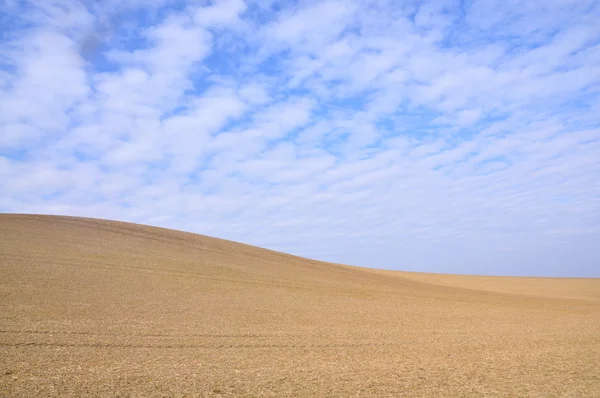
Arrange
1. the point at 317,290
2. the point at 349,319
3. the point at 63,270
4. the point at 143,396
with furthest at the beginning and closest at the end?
the point at 317,290 → the point at 63,270 → the point at 349,319 → the point at 143,396

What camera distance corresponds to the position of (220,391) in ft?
27.9

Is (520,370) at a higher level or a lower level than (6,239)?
lower

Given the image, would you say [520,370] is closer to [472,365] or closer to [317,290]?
[472,365]

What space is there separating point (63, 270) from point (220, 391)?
16054 millimetres

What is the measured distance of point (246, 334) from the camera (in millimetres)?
14539

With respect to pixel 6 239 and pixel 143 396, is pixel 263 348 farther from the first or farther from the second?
pixel 6 239

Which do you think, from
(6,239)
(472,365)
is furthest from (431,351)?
(6,239)

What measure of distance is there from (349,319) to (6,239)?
783 inches

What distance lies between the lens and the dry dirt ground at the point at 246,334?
30.1 ft

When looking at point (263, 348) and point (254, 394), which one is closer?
point (254, 394)

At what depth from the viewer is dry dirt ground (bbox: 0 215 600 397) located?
30.1ft

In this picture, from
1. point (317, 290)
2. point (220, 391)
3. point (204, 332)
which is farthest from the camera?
point (317, 290)

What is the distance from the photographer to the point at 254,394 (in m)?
8.41

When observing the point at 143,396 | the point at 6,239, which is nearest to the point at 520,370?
the point at 143,396
